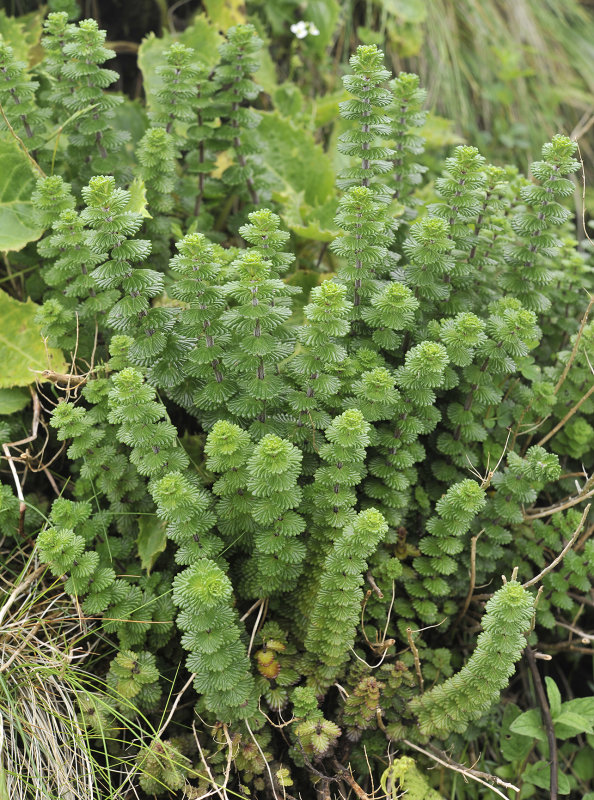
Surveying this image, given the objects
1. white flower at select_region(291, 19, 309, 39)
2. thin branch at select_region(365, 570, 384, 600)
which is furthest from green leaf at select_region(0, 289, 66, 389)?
white flower at select_region(291, 19, 309, 39)

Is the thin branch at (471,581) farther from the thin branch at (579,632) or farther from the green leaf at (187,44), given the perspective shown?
the green leaf at (187,44)

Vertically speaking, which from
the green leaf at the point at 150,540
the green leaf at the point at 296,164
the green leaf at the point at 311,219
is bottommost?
the green leaf at the point at 150,540

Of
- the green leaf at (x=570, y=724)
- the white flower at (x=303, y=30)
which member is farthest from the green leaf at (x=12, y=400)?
the white flower at (x=303, y=30)

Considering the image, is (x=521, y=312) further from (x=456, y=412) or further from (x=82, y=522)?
(x=82, y=522)

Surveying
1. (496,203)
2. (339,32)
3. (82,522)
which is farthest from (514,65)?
(82,522)

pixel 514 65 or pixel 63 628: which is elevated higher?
pixel 514 65

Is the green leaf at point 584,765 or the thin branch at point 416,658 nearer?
the thin branch at point 416,658

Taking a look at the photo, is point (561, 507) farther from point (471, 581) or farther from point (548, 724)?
point (548, 724)
